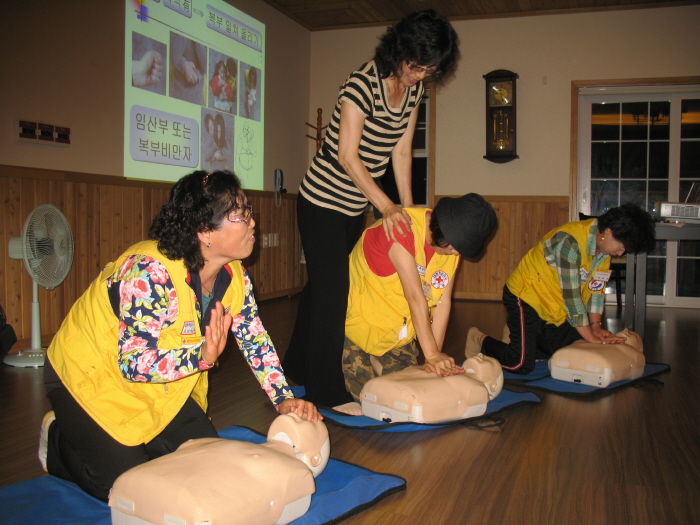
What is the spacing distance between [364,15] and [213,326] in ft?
17.5

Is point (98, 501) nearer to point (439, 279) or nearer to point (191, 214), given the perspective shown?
point (191, 214)

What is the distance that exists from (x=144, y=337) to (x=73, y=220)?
2.47 m

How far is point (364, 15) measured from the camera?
5832 millimetres

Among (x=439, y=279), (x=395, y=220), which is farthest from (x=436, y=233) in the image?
(x=439, y=279)

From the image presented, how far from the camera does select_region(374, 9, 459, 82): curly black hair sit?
1782mm

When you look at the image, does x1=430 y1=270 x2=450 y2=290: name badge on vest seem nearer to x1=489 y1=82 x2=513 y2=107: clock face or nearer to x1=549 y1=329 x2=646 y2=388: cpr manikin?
x1=549 y1=329 x2=646 y2=388: cpr manikin

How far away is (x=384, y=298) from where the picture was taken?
223 cm

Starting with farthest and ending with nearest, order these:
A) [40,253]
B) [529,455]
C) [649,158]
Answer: [649,158] < [40,253] < [529,455]

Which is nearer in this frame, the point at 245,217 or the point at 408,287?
the point at 245,217

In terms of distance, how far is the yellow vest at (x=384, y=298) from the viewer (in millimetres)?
2150

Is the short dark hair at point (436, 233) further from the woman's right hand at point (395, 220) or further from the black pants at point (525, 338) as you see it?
the black pants at point (525, 338)

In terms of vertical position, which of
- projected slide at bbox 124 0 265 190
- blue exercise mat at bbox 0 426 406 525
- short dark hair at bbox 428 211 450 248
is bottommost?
blue exercise mat at bbox 0 426 406 525

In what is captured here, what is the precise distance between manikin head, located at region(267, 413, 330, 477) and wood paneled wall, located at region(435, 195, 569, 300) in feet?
14.8

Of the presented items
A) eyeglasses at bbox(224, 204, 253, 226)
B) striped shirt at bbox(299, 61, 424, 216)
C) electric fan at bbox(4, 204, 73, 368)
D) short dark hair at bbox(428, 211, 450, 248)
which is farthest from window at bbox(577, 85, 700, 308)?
eyeglasses at bbox(224, 204, 253, 226)
